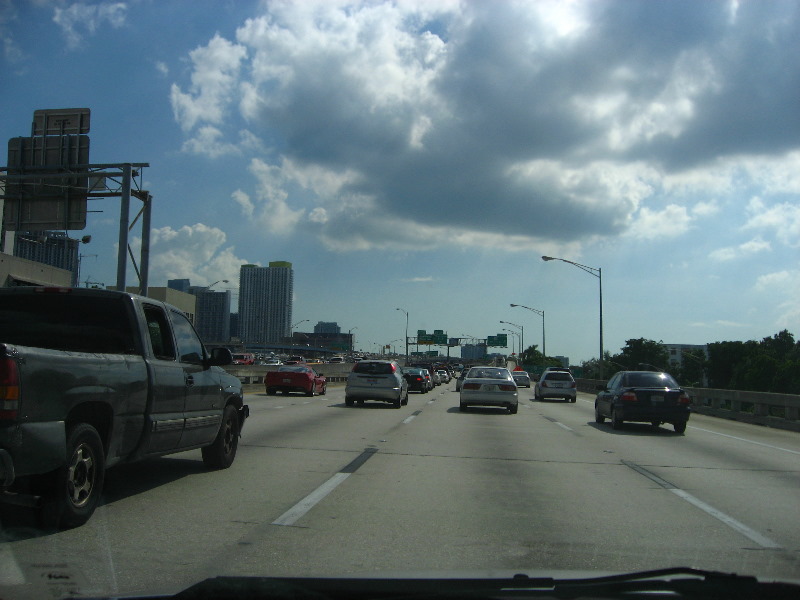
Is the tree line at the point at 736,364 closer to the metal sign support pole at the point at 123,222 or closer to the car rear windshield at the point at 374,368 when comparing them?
the car rear windshield at the point at 374,368

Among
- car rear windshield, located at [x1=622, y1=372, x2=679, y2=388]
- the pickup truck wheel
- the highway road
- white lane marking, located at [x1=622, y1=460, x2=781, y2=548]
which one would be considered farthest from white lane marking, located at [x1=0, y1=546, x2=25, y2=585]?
car rear windshield, located at [x1=622, y1=372, x2=679, y2=388]

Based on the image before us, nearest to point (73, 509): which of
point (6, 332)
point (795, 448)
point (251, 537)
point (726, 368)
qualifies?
point (251, 537)

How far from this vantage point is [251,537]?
629 centimetres

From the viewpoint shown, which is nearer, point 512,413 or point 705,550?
point 705,550

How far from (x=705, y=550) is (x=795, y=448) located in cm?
1072

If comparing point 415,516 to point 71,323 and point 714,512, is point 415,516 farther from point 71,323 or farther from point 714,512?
point 71,323

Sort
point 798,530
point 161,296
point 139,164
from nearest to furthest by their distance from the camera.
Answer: point 798,530
point 139,164
point 161,296

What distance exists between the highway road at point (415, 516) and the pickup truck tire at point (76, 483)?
0.47 ft

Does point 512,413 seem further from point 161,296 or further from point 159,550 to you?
point 161,296

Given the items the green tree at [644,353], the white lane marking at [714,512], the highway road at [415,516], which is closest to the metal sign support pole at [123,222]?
the highway road at [415,516]

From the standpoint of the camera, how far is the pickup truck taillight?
5375 millimetres

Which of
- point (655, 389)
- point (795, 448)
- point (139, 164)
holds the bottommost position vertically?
point (795, 448)

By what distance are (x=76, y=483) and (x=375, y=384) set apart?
19.5 m

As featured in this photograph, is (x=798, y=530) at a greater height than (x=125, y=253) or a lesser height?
lesser
